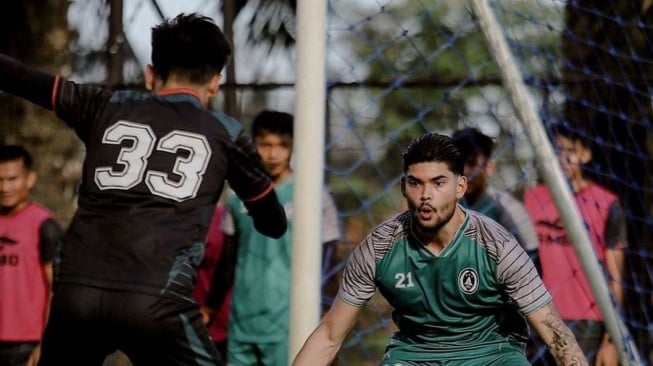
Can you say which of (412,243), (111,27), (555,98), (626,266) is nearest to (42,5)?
(111,27)

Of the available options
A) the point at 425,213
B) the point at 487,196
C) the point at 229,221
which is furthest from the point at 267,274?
the point at 425,213

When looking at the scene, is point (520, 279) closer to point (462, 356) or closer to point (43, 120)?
point (462, 356)

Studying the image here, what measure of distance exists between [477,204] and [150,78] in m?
2.86

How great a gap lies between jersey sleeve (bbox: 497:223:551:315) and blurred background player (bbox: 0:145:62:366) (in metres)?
3.26

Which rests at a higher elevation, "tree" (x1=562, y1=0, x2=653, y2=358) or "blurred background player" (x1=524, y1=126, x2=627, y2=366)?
"tree" (x1=562, y1=0, x2=653, y2=358)

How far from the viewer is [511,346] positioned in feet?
16.1

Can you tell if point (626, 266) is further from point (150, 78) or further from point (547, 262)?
point (150, 78)

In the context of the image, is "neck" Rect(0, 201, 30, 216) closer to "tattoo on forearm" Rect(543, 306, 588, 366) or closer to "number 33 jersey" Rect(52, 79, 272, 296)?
"number 33 jersey" Rect(52, 79, 272, 296)

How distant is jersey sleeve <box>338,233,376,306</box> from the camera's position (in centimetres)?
484

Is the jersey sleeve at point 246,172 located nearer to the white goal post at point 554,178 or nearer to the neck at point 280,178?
the white goal post at point 554,178

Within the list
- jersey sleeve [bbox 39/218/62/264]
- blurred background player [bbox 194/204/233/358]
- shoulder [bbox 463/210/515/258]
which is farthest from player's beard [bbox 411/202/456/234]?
jersey sleeve [bbox 39/218/62/264]

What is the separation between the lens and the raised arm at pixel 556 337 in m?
4.61

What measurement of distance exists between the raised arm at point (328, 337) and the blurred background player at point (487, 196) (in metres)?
1.86

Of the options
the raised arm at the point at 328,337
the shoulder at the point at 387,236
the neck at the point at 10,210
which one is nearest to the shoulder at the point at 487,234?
the shoulder at the point at 387,236
